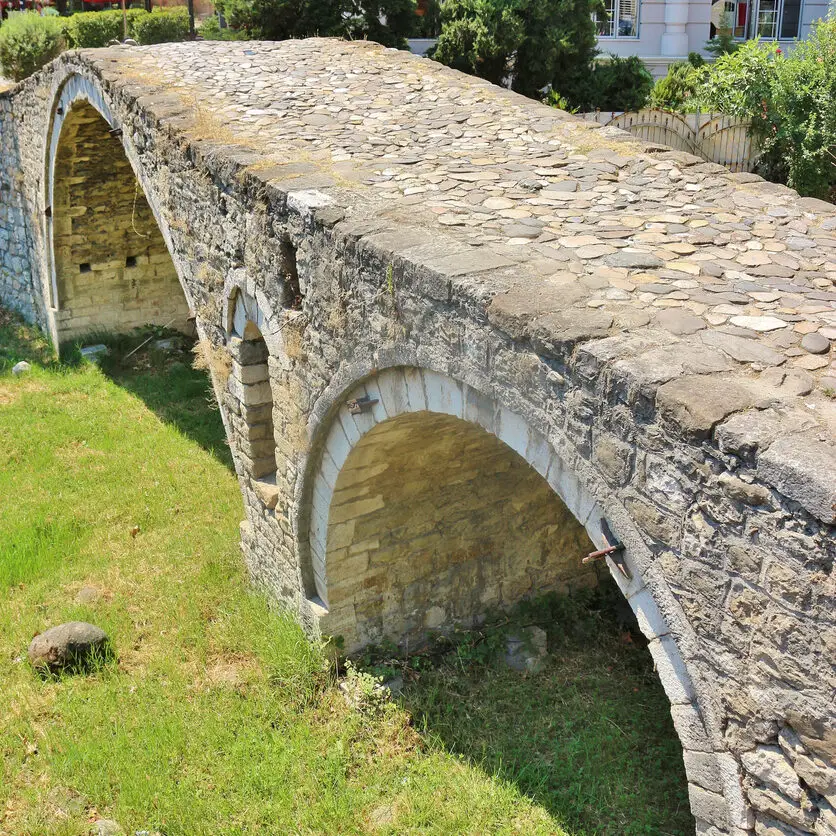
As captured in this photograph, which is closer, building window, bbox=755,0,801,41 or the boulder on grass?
the boulder on grass

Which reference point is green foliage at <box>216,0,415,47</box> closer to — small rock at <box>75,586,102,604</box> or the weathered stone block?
small rock at <box>75,586,102,604</box>

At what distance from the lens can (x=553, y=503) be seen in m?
7.59

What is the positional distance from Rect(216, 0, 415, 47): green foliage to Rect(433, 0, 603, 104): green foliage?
50.6 inches

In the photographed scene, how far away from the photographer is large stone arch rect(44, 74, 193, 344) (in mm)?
11383

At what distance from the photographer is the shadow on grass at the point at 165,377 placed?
1120 centimetres

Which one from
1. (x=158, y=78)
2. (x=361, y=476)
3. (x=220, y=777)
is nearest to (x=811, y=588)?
(x=361, y=476)

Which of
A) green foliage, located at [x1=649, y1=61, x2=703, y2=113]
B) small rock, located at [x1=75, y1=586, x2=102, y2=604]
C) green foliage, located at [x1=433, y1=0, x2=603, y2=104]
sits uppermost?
green foliage, located at [x1=433, y1=0, x2=603, y2=104]

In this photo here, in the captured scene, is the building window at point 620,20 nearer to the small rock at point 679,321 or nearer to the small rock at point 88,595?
the small rock at point 88,595

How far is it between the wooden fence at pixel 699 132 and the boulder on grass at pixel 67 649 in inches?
298

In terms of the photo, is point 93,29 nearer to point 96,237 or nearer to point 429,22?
point 96,237

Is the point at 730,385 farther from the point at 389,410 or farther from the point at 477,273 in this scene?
the point at 389,410

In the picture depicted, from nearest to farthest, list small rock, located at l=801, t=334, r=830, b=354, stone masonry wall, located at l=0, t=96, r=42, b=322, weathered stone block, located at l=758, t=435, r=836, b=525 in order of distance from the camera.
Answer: weathered stone block, located at l=758, t=435, r=836, b=525 → small rock, located at l=801, t=334, r=830, b=354 → stone masonry wall, located at l=0, t=96, r=42, b=322

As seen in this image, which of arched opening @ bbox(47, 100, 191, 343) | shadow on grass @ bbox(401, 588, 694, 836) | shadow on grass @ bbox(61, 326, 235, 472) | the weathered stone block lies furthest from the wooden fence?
the weathered stone block

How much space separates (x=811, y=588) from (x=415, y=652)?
4.76 metres
